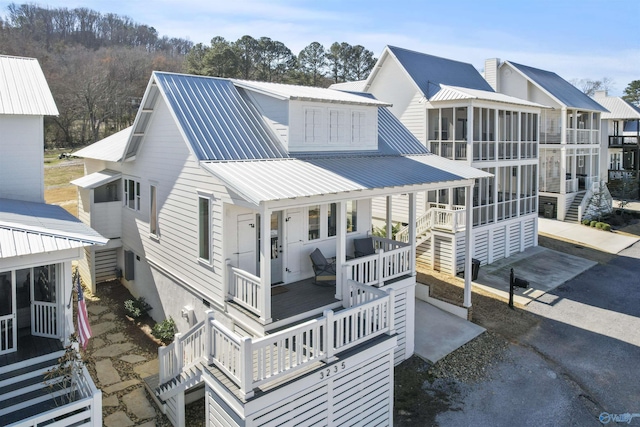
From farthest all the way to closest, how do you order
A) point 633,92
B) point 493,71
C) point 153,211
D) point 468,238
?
point 633,92 → point 493,71 → point 468,238 → point 153,211

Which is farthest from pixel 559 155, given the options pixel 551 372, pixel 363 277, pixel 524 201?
pixel 363 277

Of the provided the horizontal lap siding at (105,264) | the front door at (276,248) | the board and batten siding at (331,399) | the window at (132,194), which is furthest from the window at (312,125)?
the horizontal lap siding at (105,264)

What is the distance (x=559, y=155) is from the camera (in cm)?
3069

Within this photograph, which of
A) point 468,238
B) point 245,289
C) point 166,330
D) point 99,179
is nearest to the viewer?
point 245,289

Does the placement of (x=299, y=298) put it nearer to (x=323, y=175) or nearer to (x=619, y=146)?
(x=323, y=175)

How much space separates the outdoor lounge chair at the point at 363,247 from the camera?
13.4 metres

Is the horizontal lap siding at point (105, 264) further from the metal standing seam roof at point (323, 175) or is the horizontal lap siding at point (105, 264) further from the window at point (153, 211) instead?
the metal standing seam roof at point (323, 175)

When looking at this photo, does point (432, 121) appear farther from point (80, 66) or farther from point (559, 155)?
point (80, 66)

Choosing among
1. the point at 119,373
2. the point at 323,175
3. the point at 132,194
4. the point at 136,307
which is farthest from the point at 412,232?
the point at 132,194

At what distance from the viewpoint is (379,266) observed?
11.4 metres

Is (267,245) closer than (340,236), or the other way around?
(267,245)

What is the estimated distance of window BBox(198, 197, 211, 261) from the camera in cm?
1082

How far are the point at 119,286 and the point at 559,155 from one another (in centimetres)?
2899

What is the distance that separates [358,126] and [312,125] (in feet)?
6.31
